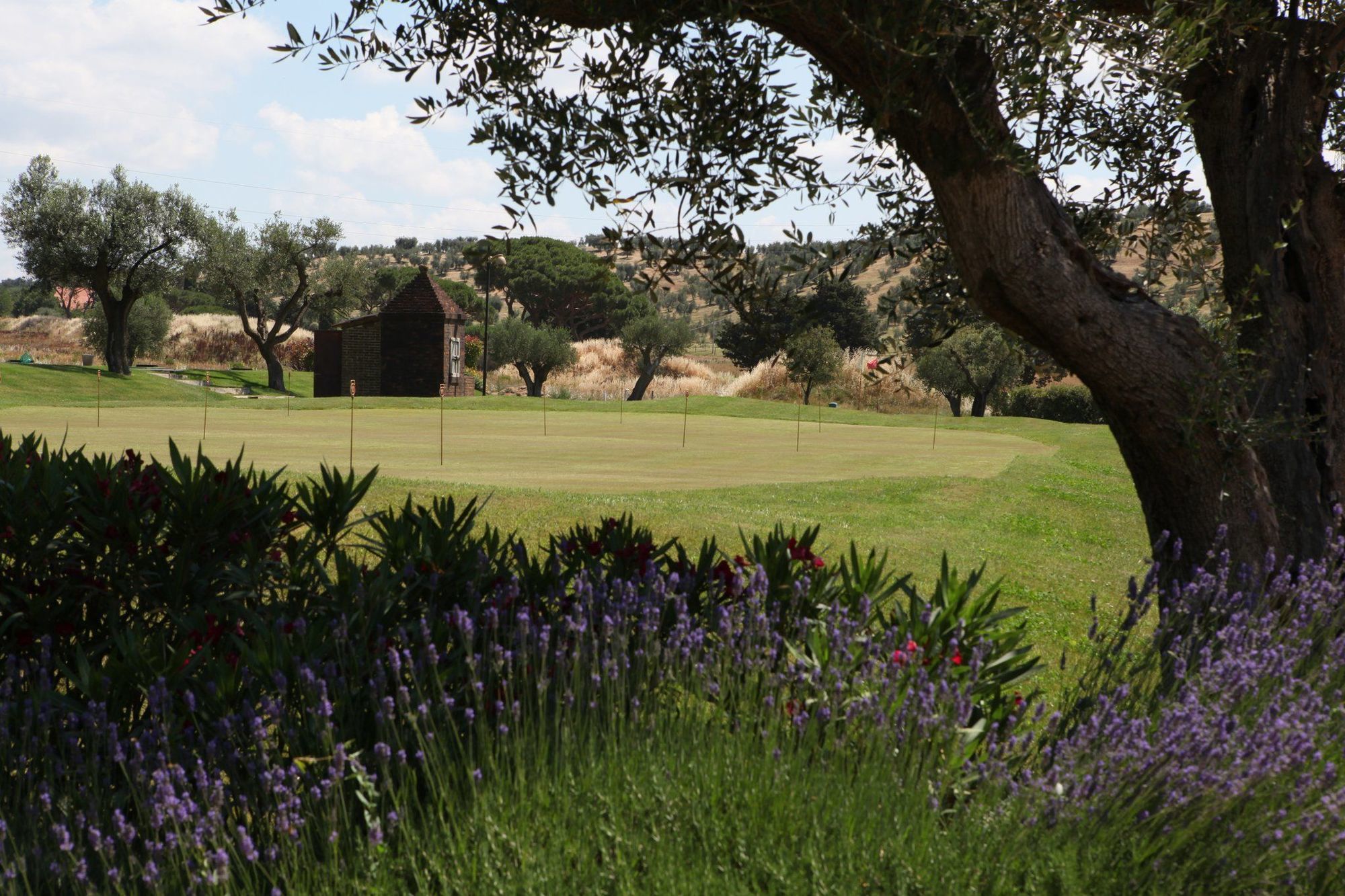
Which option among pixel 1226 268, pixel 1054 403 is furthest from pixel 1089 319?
pixel 1054 403

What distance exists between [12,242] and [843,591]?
211ft

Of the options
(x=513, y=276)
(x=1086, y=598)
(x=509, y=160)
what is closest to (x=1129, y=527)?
(x=1086, y=598)

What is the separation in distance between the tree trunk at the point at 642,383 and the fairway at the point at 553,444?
2509 cm

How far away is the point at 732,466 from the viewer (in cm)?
2530

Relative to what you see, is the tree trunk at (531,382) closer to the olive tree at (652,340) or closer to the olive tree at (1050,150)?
the olive tree at (652,340)

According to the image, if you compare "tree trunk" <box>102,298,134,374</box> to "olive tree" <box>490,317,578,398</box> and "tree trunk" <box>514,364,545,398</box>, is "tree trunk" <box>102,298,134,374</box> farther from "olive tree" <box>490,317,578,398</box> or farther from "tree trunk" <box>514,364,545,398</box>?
"tree trunk" <box>514,364,545,398</box>

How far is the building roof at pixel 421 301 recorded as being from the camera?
207 feet

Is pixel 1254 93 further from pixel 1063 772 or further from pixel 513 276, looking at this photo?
pixel 513 276

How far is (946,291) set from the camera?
7492mm

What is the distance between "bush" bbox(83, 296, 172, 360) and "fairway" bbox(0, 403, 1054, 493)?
30.6 metres

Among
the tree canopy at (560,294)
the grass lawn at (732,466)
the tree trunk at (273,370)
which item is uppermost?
the tree canopy at (560,294)

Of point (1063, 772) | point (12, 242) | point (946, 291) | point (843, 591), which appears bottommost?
point (1063, 772)

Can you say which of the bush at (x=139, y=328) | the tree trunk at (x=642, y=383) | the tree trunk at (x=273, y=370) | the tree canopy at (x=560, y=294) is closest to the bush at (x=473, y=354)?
the tree trunk at (x=642, y=383)

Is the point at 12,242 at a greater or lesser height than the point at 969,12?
greater
